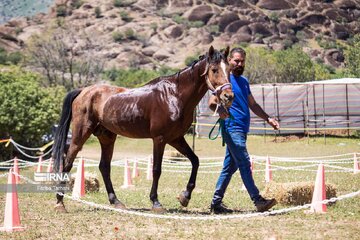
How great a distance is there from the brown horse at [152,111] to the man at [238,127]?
0.68 feet

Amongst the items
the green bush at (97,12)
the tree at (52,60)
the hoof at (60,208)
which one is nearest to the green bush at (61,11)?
the green bush at (97,12)

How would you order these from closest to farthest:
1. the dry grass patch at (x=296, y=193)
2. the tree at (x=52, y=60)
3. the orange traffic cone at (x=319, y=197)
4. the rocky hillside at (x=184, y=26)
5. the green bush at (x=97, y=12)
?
the orange traffic cone at (x=319, y=197) → the dry grass patch at (x=296, y=193) → the tree at (x=52, y=60) → the rocky hillside at (x=184, y=26) → the green bush at (x=97, y=12)

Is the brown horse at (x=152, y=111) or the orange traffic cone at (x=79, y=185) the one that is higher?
the brown horse at (x=152, y=111)

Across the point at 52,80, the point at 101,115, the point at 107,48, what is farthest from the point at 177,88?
the point at 107,48

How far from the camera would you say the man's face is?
8195 millimetres

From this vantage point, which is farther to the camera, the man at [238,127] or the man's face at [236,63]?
the man's face at [236,63]

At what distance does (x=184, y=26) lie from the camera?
141m

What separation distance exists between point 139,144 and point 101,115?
2906 cm

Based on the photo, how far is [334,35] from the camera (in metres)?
140

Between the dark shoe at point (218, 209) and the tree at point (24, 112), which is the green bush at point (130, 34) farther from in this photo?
the dark shoe at point (218, 209)

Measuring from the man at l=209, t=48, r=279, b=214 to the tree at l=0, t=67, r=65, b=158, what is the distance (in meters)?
20.8

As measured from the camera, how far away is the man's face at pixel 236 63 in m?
8.20

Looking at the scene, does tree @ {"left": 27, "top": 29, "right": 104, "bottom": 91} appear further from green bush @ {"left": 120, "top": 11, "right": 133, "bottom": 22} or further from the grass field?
green bush @ {"left": 120, "top": 11, "right": 133, "bottom": 22}

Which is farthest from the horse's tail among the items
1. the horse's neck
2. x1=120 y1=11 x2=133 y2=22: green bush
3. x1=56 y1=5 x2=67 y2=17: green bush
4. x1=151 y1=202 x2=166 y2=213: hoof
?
x1=56 y1=5 x2=67 y2=17: green bush
